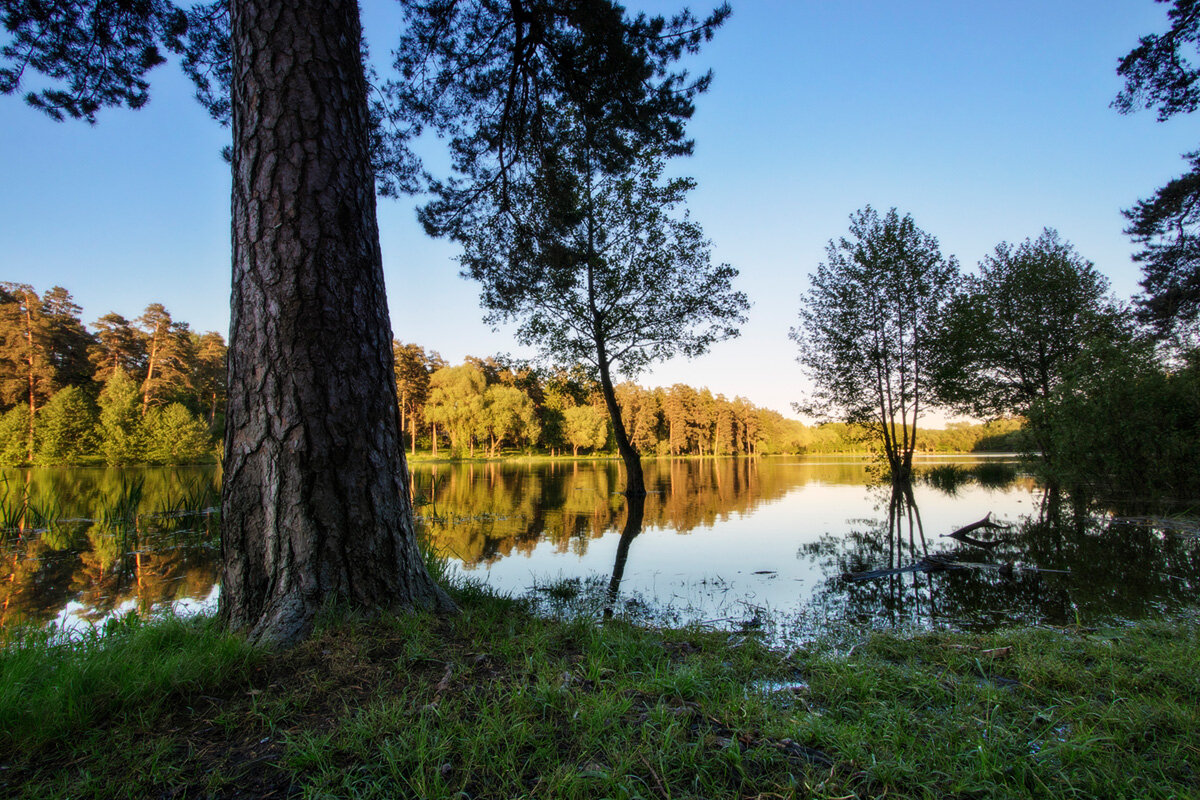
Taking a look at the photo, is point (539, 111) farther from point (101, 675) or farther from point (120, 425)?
point (120, 425)

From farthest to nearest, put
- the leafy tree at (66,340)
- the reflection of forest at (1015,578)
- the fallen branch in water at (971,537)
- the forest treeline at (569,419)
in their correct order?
1. the forest treeline at (569,419)
2. the leafy tree at (66,340)
3. the fallen branch in water at (971,537)
4. the reflection of forest at (1015,578)

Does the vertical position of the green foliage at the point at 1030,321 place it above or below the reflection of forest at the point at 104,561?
above

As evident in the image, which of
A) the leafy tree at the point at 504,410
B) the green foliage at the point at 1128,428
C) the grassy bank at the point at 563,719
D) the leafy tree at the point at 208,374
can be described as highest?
the leafy tree at the point at 208,374

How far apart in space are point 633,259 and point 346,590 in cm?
1476

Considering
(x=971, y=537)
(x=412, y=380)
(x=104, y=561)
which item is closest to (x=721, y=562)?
(x=971, y=537)

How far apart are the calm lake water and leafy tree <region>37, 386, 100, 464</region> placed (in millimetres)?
24952

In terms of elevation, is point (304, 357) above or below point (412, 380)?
below

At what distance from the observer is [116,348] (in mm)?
39000

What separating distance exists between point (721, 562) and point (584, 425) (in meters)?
48.0

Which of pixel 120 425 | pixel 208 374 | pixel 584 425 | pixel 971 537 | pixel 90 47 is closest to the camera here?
pixel 90 47

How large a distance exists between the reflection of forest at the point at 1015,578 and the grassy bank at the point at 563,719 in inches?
79.8

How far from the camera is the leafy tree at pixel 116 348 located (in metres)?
38.1

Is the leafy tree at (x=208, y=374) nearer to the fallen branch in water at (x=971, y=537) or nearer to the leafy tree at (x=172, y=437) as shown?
the leafy tree at (x=172, y=437)

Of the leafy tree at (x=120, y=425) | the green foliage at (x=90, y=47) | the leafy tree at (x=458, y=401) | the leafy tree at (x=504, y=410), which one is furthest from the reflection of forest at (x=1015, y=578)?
the leafy tree at (x=120, y=425)
